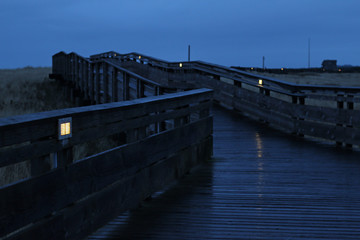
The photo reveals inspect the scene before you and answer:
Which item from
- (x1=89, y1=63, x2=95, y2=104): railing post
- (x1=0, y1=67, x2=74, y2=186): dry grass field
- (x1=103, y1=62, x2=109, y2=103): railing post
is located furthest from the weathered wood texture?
(x1=0, y1=67, x2=74, y2=186): dry grass field

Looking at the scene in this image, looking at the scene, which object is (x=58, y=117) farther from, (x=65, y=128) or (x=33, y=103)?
(x=33, y=103)

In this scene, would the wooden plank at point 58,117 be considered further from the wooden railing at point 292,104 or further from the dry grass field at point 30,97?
the dry grass field at point 30,97

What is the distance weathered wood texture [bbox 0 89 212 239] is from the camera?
329 cm

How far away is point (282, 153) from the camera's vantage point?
9.53 metres

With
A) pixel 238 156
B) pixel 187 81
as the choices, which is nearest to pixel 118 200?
pixel 238 156

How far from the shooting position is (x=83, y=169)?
4188 mm

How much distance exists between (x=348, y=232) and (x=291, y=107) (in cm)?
791

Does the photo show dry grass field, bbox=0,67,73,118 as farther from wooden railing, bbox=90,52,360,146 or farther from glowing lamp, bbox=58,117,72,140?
glowing lamp, bbox=58,117,72,140

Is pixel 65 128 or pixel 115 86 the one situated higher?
pixel 115 86

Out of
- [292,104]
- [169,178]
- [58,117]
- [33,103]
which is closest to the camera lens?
[58,117]

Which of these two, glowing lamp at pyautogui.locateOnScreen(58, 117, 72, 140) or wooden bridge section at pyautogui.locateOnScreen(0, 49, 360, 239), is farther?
glowing lamp at pyautogui.locateOnScreen(58, 117, 72, 140)

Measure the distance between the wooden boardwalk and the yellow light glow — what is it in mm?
1159

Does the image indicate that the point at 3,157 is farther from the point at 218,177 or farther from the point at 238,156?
the point at 238,156

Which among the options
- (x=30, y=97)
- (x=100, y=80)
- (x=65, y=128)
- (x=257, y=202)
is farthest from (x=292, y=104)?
(x=30, y=97)
